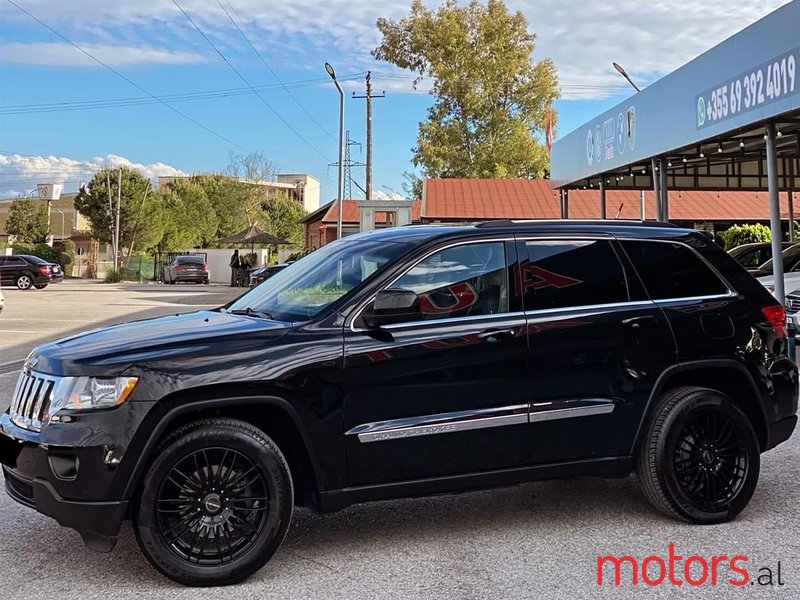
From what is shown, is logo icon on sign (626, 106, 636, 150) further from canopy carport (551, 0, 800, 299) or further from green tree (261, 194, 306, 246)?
green tree (261, 194, 306, 246)

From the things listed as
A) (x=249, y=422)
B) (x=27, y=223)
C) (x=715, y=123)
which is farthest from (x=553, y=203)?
(x=27, y=223)

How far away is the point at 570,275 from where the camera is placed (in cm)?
443

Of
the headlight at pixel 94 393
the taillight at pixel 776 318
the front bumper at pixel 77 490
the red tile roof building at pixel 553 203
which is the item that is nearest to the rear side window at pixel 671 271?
the taillight at pixel 776 318

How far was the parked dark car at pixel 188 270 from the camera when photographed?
4072 cm

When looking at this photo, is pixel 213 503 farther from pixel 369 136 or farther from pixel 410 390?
pixel 369 136

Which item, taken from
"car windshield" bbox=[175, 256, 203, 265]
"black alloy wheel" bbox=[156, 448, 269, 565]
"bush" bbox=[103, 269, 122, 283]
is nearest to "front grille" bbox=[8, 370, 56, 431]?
"black alloy wheel" bbox=[156, 448, 269, 565]

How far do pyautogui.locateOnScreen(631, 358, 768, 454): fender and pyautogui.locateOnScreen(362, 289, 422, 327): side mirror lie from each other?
1.51 metres

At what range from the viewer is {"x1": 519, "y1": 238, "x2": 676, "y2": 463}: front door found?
4.16 m

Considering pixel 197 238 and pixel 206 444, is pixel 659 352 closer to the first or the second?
pixel 206 444

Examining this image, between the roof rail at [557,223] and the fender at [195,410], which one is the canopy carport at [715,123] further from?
the fender at [195,410]

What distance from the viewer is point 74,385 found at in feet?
11.5

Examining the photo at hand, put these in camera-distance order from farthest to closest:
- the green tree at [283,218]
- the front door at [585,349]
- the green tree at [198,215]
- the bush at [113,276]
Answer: the green tree at [283,218], the green tree at [198,215], the bush at [113,276], the front door at [585,349]

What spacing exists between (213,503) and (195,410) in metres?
0.44

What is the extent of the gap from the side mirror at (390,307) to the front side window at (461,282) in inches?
7.6
